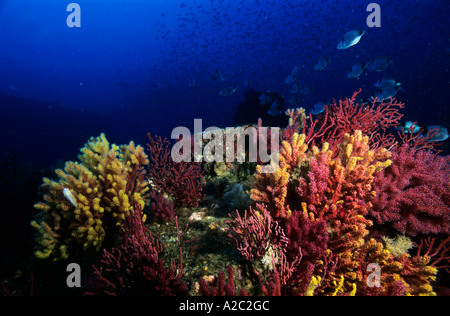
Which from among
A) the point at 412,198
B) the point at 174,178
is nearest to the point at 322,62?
the point at 412,198

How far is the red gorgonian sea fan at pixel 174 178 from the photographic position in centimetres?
402

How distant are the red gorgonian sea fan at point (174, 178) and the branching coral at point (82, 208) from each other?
0.79 metres

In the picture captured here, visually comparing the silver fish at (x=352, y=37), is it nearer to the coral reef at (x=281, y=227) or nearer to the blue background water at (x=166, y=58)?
the coral reef at (x=281, y=227)

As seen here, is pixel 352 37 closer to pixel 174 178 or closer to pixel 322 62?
pixel 322 62

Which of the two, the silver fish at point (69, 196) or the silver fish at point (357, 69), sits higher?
the silver fish at point (357, 69)

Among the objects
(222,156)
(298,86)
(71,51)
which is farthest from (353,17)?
(71,51)

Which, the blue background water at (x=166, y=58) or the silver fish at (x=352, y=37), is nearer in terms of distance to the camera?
the silver fish at (x=352, y=37)

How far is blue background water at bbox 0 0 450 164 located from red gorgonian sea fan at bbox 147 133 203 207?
2683 centimetres

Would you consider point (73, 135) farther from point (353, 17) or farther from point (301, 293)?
point (353, 17)

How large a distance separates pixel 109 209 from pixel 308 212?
10.1 ft

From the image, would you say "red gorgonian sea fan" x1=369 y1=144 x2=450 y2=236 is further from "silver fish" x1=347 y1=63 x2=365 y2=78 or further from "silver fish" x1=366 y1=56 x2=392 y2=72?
"silver fish" x1=366 y1=56 x2=392 y2=72

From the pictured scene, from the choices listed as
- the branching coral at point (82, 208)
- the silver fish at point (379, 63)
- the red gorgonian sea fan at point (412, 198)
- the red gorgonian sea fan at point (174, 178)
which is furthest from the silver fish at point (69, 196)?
the silver fish at point (379, 63)

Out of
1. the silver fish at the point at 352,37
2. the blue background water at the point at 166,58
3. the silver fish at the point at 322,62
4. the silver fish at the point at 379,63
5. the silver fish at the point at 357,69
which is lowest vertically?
the silver fish at the point at 357,69

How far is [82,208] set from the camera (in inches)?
119
